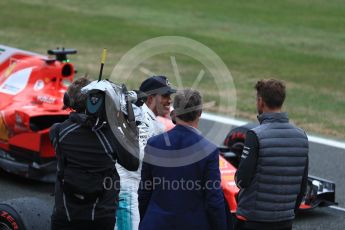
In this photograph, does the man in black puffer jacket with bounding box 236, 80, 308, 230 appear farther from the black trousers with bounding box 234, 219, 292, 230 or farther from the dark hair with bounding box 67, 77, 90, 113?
the dark hair with bounding box 67, 77, 90, 113

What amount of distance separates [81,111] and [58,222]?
736mm

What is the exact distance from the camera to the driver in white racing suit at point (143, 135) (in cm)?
622

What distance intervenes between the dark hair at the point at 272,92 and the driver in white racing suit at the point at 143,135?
806 mm

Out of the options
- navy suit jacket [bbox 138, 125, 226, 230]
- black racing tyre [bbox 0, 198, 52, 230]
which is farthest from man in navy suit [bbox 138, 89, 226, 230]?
black racing tyre [bbox 0, 198, 52, 230]

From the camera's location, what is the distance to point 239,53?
19594 mm

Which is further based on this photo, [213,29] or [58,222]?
[213,29]

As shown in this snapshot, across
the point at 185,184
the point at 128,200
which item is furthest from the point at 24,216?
the point at 185,184

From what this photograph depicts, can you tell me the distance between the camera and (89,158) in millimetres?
5695

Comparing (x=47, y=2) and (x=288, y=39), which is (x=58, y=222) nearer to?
(x=288, y=39)

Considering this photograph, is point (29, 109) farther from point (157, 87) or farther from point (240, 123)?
point (240, 123)

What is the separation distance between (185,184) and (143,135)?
1.01 meters

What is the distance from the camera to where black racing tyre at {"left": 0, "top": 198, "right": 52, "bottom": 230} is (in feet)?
22.6

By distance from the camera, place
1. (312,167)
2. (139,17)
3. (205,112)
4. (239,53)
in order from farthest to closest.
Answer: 1. (139,17)
2. (239,53)
3. (205,112)
4. (312,167)

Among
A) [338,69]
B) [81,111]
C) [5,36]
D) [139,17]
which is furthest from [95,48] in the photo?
[81,111]
